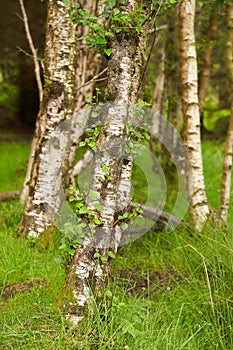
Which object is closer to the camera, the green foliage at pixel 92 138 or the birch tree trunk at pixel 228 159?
the green foliage at pixel 92 138

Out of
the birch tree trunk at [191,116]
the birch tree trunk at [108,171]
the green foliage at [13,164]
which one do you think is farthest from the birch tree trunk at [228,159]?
the green foliage at [13,164]

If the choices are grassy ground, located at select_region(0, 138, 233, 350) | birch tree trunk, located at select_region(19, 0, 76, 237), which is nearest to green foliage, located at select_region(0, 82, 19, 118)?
birch tree trunk, located at select_region(19, 0, 76, 237)

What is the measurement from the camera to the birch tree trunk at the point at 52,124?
4738mm

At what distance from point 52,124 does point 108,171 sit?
1957 mm

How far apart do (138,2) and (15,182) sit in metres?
5.15

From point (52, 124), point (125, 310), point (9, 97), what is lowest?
point (125, 310)

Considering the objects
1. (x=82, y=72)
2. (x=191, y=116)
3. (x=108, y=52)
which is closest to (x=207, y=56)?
(x=82, y=72)

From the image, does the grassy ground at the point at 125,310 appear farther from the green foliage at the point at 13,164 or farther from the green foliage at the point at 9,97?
the green foliage at the point at 9,97

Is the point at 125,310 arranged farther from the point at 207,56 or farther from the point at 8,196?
the point at 207,56

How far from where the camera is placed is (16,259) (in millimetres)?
4133

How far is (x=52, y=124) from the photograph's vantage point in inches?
187

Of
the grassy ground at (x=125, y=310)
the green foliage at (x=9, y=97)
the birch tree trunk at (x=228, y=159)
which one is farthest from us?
the green foliage at (x=9, y=97)

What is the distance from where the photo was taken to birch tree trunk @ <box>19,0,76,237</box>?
4738 mm

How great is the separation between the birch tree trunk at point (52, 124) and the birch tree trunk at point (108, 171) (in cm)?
180
